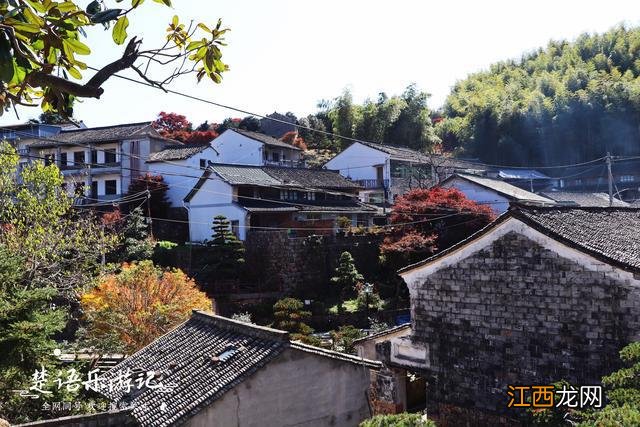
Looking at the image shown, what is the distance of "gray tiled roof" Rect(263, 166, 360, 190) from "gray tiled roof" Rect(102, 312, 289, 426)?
52.0 feet

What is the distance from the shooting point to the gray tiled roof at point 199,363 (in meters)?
8.77

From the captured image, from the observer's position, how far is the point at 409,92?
→ 4181 cm

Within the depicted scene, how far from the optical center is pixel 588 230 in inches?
408

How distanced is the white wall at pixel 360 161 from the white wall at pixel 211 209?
981 centimetres

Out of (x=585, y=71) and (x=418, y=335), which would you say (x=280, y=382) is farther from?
(x=585, y=71)

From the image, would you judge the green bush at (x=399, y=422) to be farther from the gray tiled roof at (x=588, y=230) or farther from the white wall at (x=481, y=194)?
the white wall at (x=481, y=194)

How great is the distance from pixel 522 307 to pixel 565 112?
34046mm

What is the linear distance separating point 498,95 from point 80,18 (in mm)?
44486

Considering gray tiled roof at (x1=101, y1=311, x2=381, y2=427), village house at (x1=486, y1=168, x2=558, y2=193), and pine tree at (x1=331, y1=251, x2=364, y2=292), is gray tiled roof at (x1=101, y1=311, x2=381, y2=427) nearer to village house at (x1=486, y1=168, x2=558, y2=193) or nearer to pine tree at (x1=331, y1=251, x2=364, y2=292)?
pine tree at (x1=331, y1=251, x2=364, y2=292)

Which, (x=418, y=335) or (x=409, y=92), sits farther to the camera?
(x=409, y=92)

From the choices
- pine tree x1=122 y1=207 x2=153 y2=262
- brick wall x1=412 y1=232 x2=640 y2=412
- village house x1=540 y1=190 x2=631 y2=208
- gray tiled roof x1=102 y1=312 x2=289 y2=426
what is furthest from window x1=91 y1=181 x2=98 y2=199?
village house x1=540 y1=190 x2=631 y2=208

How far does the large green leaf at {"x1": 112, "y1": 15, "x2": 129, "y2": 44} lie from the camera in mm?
2647

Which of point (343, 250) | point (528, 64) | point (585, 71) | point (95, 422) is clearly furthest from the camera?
point (528, 64)

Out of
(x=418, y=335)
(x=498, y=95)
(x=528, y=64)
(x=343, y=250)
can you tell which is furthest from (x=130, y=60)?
(x=528, y=64)
